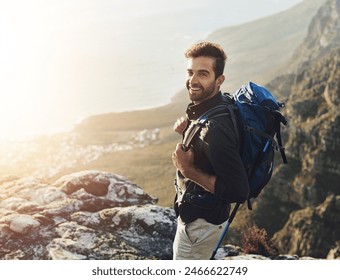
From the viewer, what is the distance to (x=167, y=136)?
18475cm

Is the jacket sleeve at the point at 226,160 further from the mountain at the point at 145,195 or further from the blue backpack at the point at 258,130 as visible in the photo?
the mountain at the point at 145,195

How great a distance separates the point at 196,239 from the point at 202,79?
2.06m

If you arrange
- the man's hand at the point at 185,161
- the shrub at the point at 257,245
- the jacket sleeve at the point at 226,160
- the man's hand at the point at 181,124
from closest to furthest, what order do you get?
1. the jacket sleeve at the point at 226,160
2. the man's hand at the point at 185,161
3. the man's hand at the point at 181,124
4. the shrub at the point at 257,245

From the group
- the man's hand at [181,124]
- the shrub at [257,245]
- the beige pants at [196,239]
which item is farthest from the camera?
the shrub at [257,245]

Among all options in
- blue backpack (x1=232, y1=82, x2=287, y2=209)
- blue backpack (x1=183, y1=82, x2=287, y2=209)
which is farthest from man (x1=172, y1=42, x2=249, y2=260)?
blue backpack (x1=232, y1=82, x2=287, y2=209)

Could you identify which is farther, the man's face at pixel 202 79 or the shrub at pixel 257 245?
the shrub at pixel 257 245

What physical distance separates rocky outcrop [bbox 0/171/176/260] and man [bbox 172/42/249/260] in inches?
113

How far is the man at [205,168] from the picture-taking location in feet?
14.5

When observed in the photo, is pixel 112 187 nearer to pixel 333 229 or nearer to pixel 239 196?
pixel 239 196

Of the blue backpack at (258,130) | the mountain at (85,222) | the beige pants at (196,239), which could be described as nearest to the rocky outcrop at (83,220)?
the mountain at (85,222)

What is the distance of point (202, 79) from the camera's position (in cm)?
474

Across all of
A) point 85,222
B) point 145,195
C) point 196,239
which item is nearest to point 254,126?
point 196,239

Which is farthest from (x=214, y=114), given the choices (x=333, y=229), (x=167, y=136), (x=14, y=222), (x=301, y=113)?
(x=167, y=136)

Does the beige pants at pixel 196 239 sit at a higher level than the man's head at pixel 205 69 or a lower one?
lower
